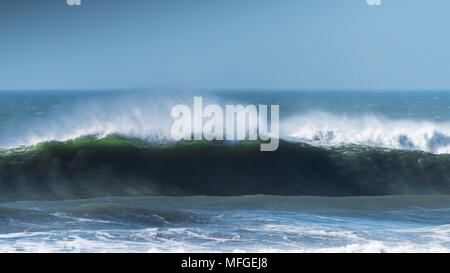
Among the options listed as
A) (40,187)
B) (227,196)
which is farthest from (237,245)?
(40,187)

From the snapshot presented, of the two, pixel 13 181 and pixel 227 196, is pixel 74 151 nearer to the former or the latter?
pixel 13 181

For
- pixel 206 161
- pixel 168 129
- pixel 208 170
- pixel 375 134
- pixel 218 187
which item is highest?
pixel 168 129

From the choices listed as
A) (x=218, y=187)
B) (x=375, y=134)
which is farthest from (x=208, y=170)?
(x=375, y=134)

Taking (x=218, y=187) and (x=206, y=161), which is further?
(x=206, y=161)

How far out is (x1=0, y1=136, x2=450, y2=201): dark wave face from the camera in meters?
15.9

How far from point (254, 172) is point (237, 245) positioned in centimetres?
721

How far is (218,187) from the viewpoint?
53.0 feet

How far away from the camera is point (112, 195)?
50.4 ft

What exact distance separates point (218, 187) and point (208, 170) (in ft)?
3.98

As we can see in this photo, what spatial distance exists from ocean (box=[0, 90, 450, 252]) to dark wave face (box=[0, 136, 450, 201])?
0.03 metres

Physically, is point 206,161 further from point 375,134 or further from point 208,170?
point 375,134

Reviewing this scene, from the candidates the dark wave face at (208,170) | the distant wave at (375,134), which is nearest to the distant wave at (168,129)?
the distant wave at (375,134)

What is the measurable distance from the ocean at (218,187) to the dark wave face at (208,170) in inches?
1.2

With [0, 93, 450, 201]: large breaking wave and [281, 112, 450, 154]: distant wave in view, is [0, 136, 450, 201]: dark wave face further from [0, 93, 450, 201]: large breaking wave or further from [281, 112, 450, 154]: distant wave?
[281, 112, 450, 154]: distant wave
